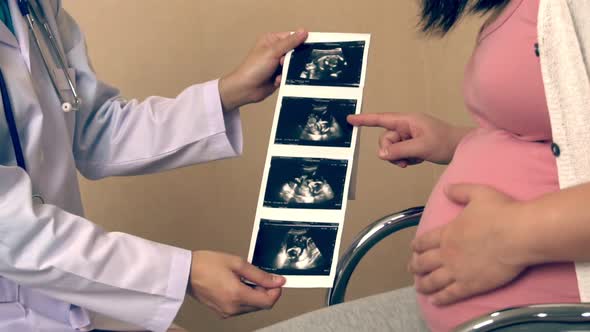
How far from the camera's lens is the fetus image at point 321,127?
3.23ft

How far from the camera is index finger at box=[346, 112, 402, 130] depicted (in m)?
0.98

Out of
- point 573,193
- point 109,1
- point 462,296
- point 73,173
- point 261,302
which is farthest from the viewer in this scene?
point 109,1

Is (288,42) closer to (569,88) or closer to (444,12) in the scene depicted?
(444,12)

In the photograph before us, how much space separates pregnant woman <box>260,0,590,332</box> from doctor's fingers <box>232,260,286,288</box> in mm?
172

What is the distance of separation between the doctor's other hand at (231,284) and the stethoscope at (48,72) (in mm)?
249

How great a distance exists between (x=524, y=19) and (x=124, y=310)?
2.11ft

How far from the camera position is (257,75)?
3.90 ft

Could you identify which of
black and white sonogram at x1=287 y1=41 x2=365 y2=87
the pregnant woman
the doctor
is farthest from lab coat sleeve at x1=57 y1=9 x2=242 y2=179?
the pregnant woman

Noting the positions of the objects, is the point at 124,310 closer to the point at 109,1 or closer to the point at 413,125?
the point at 413,125

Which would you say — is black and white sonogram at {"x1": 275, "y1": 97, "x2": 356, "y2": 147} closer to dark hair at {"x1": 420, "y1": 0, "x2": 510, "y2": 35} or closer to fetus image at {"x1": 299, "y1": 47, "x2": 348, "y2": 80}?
fetus image at {"x1": 299, "y1": 47, "x2": 348, "y2": 80}

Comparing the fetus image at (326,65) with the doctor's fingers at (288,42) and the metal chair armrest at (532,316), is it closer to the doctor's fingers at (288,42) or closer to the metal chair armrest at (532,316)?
the doctor's fingers at (288,42)

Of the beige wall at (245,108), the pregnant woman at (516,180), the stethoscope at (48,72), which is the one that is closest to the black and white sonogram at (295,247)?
the pregnant woman at (516,180)

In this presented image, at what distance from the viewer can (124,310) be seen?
1001 millimetres

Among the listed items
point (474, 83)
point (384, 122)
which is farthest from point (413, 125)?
point (474, 83)
